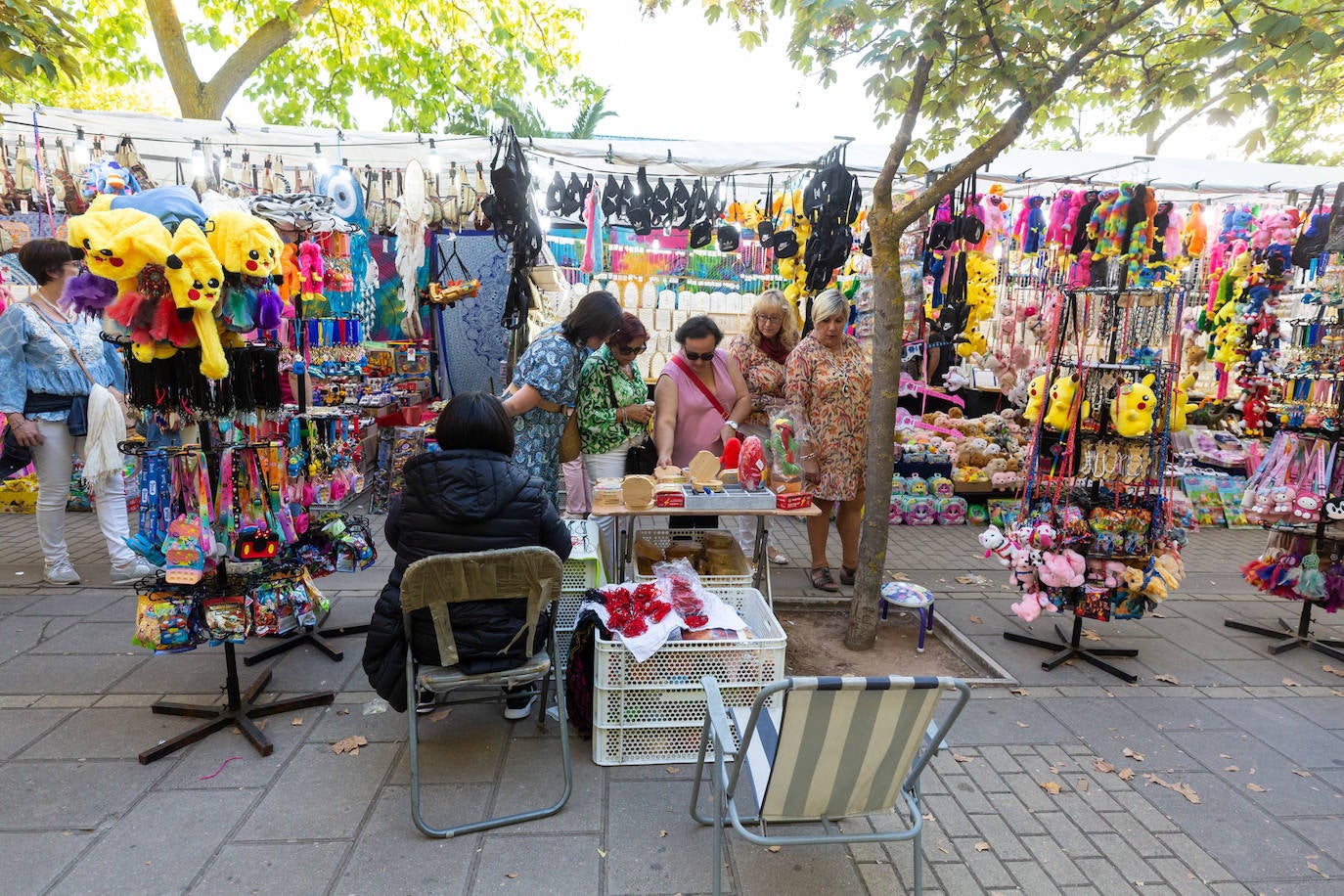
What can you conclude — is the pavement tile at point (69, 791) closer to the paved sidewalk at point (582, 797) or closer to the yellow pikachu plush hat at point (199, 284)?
the paved sidewalk at point (582, 797)

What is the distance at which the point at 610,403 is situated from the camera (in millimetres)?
4098

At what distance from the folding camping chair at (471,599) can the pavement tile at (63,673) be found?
1.96 m

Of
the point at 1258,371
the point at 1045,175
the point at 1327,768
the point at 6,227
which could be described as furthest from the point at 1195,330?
the point at 6,227

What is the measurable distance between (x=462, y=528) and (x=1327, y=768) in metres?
3.79

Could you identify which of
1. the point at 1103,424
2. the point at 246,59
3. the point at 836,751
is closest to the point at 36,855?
the point at 836,751

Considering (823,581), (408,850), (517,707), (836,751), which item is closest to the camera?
(836,751)

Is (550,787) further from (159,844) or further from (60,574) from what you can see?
(60,574)

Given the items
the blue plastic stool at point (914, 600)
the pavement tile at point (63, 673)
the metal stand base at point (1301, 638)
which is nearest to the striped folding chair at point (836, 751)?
the blue plastic stool at point (914, 600)

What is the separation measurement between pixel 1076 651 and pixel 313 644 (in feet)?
13.8

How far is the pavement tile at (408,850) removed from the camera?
2.27 m

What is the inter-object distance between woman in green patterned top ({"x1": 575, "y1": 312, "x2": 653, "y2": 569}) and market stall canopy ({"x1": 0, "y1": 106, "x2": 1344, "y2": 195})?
8.39 ft

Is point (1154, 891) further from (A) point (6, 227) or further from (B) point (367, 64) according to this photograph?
(B) point (367, 64)

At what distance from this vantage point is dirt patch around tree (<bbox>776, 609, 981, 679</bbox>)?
384cm

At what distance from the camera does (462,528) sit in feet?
8.70
